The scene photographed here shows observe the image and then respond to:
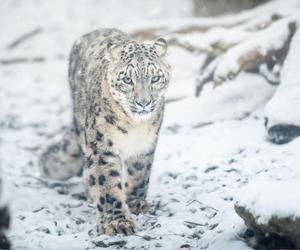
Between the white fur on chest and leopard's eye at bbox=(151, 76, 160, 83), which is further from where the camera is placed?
the white fur on chest

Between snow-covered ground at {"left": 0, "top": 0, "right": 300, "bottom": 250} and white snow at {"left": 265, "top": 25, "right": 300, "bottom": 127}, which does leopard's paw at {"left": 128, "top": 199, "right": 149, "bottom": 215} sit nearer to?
snow-covered ground at {"left": 0, "top": 0, "right": 300, "bottom": 250}

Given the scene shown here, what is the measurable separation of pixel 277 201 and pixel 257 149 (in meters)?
3.06

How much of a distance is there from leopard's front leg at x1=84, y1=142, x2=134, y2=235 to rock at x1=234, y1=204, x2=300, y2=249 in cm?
141

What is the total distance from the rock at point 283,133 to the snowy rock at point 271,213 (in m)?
2.49

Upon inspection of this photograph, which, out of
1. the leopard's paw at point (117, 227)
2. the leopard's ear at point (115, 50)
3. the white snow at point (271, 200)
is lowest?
the leopard's paw at point (117, 227)

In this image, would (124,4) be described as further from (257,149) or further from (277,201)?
(277,201)

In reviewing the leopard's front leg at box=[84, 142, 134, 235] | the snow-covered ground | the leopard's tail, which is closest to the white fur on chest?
the leopard's front leg at box=[84, 142, 134, 235]

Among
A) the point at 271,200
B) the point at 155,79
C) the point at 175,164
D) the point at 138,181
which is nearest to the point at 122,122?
the point at 155,79

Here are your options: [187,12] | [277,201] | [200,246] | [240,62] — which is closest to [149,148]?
[200,246]

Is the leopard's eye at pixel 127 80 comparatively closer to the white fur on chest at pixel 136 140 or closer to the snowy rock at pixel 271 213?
the white fur on chest at pixel 136 140

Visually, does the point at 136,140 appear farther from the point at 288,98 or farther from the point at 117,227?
the point at 288,98

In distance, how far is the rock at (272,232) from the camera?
168 inches

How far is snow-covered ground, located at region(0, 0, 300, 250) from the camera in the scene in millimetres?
5410

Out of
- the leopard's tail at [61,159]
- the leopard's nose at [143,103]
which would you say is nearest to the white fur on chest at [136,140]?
the leopard's nose at [143,103]
